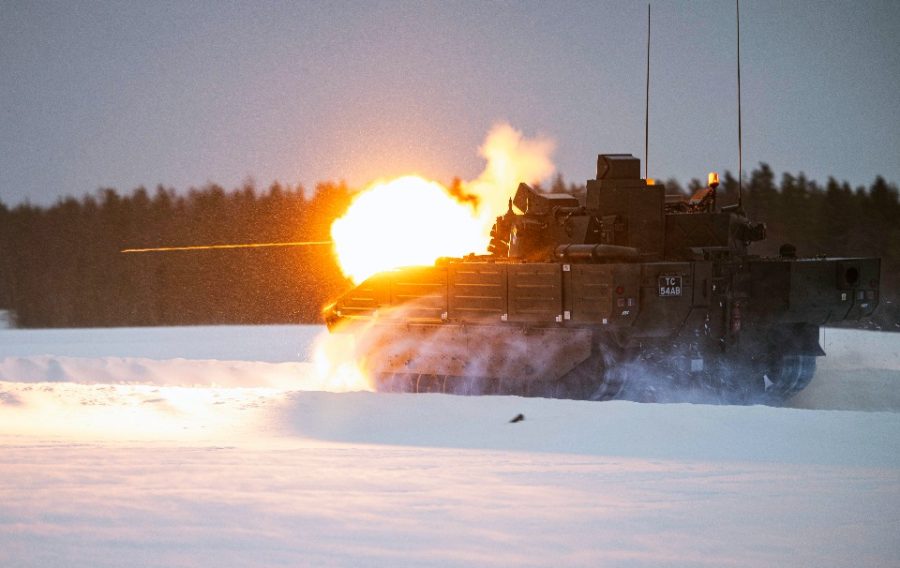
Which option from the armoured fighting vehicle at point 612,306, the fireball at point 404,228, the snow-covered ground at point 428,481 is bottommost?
the snow-covered ground at point 428,481

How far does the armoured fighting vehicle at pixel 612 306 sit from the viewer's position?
14.9 metres

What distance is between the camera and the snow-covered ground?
21.9 feet

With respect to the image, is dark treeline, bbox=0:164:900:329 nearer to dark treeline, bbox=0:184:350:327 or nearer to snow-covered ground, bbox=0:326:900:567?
dark treeline, bbox=0:184:350:327

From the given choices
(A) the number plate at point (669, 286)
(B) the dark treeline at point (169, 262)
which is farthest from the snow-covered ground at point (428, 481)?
(B) the dark treeline at point (169, 262)

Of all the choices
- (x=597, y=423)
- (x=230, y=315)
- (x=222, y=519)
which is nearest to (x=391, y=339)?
(x=597, y=423)

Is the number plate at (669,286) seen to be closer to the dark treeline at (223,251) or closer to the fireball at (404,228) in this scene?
the fireball at (404,228)

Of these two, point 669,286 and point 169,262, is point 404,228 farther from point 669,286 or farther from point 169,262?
point 169,262

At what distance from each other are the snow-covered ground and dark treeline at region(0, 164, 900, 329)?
23851 millimetres

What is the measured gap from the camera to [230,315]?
128 feet

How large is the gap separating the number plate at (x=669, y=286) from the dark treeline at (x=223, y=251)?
2105 centimetres

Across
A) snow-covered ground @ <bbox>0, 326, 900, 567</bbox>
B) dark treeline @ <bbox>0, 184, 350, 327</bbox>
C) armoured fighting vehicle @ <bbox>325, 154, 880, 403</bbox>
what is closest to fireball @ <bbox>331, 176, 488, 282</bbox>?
armoured fighting vehicle @ <bbox>325, 154, 880, 403</bbox>

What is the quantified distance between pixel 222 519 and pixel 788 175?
39445mm

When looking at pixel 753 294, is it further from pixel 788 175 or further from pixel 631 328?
pixel 788 175

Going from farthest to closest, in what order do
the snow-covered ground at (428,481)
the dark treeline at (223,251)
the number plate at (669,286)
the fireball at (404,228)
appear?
the dark treeline at (223,251) < the fireball at (404,228) < the number plate at (669,286) < the snow-covered ground at (428,481)
